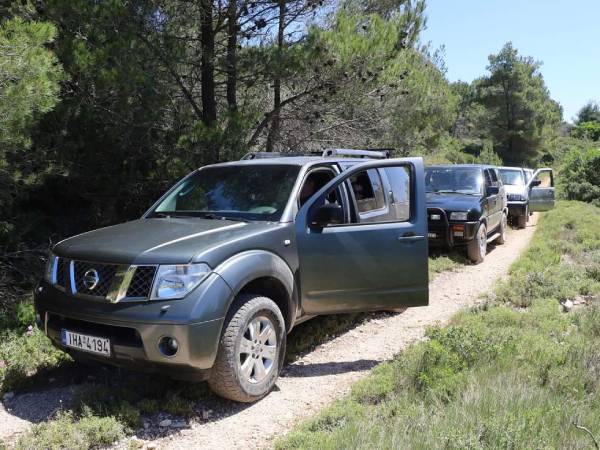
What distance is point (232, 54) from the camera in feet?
26.7

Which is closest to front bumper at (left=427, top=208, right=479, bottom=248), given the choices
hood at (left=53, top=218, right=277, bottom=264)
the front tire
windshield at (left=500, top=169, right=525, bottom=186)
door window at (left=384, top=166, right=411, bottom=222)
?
door window at (left=384, top=166, right=411, bottom=222)

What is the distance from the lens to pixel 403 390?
396 centimetres

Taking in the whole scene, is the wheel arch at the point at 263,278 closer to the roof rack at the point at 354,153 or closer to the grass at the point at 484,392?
the grass at the point at 484,392

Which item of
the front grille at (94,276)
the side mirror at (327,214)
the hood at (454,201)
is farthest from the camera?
the hood at (454,201)

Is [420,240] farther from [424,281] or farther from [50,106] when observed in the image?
[50,106]

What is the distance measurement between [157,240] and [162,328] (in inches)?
28.5

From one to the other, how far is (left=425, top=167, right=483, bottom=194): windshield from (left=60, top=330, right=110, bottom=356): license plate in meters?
8.41

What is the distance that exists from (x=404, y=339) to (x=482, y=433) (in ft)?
8.45

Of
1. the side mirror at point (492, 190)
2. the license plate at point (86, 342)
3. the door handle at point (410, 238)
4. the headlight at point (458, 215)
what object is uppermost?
the side mirror at point (492, 190)

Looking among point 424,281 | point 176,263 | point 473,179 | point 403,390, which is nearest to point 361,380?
point 403,390

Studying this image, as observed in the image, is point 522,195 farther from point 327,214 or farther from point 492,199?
point 327,214

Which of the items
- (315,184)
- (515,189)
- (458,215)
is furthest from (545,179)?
(315,184)

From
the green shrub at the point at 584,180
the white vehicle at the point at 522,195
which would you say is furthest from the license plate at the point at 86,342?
the green shrub at the point at 584,180

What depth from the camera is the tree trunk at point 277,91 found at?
26.1 feet
